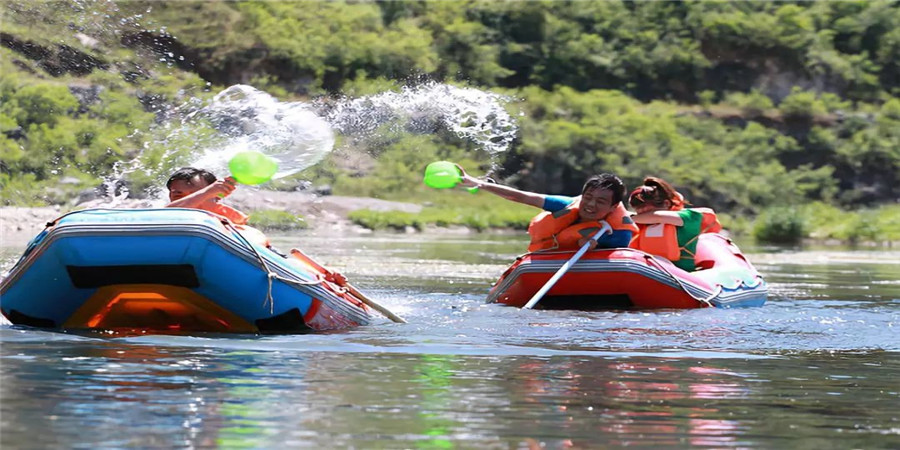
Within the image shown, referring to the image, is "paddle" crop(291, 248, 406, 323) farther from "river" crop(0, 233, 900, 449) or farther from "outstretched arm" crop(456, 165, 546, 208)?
"outstretched arm" crop(456, 165, 546, 208)

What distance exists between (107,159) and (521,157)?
12423mm

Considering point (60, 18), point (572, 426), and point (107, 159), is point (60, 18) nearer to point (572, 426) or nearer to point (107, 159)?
point (107, 159)

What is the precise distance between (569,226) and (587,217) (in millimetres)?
149

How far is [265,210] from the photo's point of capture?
23.7 m

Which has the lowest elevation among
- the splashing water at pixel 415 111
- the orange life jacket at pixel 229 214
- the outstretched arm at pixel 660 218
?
the outstretched arm at pixel 660 218

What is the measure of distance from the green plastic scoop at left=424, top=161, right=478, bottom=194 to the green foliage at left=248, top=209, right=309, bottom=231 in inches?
531

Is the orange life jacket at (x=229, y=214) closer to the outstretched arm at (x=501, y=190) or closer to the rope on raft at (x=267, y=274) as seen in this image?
the rope on raft at (x=267, y=274)

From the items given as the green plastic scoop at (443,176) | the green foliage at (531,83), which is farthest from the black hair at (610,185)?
the green foliage at (531,83)

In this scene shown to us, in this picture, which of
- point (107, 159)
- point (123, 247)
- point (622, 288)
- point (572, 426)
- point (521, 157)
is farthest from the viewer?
point (521, 157)

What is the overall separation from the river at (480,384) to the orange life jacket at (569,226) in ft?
1.93

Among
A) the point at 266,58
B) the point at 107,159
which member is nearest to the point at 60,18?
the point at 107,159

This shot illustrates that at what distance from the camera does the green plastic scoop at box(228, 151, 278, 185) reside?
7.43m

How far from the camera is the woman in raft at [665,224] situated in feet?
33.0

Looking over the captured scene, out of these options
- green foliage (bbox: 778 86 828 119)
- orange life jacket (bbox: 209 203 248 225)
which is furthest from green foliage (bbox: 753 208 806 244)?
orange life jacket (bbox: 209 203 248 225)
